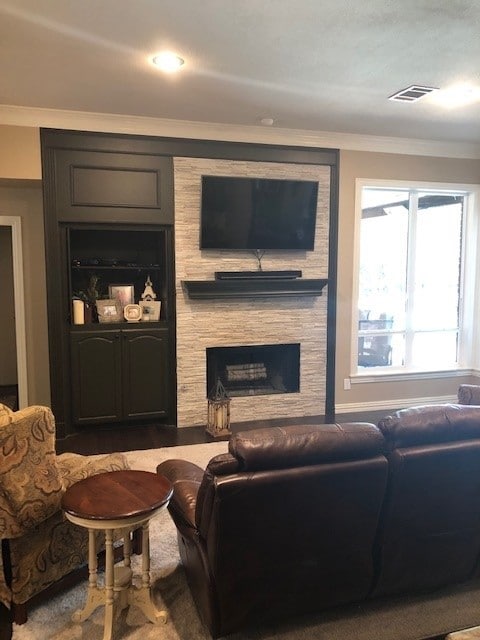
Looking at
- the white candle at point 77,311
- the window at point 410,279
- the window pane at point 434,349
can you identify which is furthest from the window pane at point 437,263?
the white candle at point 77,311

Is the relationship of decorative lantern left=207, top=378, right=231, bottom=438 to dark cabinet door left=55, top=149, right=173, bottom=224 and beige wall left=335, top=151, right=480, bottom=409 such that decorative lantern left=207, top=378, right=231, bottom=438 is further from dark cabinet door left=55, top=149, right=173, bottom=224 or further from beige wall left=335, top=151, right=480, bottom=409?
dark cabinet door left=55, top=149, right=173, bottom=224

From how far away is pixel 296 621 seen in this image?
87.1 inches

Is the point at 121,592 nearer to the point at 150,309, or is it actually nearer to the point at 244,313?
the point at 150,309

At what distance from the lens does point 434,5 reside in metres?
2.57

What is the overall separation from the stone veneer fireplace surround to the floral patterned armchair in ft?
8.90

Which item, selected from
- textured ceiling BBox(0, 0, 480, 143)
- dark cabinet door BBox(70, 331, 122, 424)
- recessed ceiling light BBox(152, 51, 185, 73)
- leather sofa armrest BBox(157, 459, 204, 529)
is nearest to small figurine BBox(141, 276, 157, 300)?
dark cabinet door BBox(70, 331, 122, 424)

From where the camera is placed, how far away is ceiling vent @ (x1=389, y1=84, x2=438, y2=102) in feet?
12.4

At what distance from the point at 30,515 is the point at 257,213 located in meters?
3.61

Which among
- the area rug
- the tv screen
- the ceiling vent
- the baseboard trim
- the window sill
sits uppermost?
the ceiling vent

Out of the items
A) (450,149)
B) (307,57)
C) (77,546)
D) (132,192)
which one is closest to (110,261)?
(132,192)

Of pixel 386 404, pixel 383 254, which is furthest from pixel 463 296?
pixel 386 404

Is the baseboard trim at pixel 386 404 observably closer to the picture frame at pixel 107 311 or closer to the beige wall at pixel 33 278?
the picture frame at pixel 107 311

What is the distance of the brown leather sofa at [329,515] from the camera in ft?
5.97

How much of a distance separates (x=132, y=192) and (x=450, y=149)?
3.55 meters
